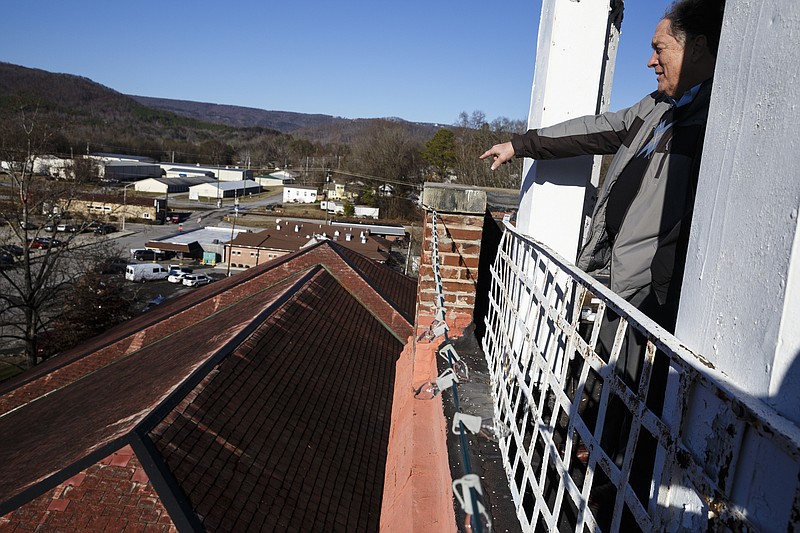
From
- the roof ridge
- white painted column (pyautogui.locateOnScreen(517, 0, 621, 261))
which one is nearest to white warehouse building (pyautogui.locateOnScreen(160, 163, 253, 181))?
the roof ridge

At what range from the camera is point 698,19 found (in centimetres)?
203

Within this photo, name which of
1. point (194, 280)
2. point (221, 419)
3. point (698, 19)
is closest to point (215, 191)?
point (194, 280)

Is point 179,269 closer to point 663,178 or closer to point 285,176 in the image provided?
point 663,178

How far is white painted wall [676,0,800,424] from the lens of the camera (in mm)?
1019

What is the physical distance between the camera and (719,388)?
107cm

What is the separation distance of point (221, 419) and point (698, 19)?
4428 mm

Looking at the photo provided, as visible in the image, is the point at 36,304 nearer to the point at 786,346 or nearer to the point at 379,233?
the point at 786,346

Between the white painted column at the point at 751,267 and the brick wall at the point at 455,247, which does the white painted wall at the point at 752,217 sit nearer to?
the white painted column at the point at 751,267

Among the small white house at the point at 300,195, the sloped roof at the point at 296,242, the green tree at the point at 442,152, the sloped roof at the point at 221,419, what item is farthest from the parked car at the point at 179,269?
the small white house at the point at 300,195

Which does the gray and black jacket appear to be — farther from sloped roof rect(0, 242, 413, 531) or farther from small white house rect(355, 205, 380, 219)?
small white house rect(355, 205, 380, 219)

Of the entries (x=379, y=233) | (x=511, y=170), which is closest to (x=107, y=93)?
(x=379, y=233)

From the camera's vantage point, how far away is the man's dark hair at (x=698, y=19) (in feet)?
6.57

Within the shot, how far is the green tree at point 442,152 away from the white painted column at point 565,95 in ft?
189

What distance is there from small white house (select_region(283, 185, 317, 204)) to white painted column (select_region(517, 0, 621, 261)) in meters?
71.9
